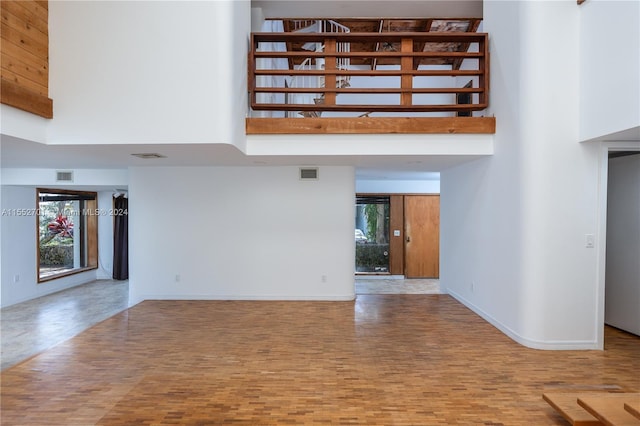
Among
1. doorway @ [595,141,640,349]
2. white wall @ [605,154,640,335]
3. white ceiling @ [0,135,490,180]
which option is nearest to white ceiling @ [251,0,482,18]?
white ceiling @ [0,135,490,180]

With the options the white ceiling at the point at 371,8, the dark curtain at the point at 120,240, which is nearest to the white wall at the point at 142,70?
the white ceiling at the point at 371,8

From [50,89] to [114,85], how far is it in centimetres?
65

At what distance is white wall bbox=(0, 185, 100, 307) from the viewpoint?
6.79m

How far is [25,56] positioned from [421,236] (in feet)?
25.9

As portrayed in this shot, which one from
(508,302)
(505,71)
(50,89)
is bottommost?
(508,302)

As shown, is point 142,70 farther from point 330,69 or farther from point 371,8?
point 371,8

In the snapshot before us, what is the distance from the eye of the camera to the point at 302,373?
3.27 metres

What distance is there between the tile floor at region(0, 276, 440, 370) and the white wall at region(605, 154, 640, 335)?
326 cm

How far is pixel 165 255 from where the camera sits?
5977 mm

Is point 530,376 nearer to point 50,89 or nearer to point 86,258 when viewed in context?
point 50,89

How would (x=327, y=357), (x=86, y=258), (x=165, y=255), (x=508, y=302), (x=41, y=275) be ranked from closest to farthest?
(x=327, y=357), (x=508, y=302), (x=165, y=255), (x=41, y=275), (x=86, y=258)

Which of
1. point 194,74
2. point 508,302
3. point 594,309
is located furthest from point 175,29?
point 594,309

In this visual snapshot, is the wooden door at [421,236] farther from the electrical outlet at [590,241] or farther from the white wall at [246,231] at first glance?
the electrical outlet at [590,241]

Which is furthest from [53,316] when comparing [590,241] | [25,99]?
[590,241]
